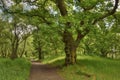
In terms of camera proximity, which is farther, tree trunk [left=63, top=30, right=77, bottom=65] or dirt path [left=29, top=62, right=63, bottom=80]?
tree trunk [left=63, top=30, right=77, bottom=65]

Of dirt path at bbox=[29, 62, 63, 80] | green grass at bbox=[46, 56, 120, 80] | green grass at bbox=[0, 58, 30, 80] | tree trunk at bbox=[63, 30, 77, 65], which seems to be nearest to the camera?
green grass at bbox=[0, 58, 30, 80]

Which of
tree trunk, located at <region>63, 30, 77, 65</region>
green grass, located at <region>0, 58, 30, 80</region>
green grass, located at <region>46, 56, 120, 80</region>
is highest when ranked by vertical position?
tree trunk, located at <region>63, 30, 77, 65</region>

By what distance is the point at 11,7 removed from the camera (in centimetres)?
2784

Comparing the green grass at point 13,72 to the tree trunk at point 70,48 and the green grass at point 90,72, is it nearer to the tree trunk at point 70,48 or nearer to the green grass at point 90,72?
the green grass at point 90,72

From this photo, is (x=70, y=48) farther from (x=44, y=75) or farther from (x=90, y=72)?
(x=44, y=75)

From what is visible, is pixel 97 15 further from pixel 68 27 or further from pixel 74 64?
pixel 74 64

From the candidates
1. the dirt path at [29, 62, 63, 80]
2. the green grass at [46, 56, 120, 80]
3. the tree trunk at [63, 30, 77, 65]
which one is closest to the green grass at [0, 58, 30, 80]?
the dirt path at [29, 62, 63, 80]

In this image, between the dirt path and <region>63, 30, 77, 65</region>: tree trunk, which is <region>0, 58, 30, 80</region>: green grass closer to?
the dirt path

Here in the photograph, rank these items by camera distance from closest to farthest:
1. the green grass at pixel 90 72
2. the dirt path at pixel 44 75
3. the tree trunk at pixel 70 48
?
the dirt path at pixel 44 75
the green grass at pixel 90 72
the tree trunk at pixel 70 48

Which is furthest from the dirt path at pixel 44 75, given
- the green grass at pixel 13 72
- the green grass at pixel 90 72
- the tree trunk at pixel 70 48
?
the tree trunk at pixel 70 48

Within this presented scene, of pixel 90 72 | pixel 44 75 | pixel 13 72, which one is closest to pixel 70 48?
pixel 90 72

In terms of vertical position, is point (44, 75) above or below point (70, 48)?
below

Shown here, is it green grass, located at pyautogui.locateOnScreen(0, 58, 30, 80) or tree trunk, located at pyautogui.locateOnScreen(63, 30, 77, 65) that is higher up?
tree trunk, located at pyautogui.locateOnScreen(63, 30, 77, 65)

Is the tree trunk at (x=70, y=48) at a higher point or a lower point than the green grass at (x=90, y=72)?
higher
